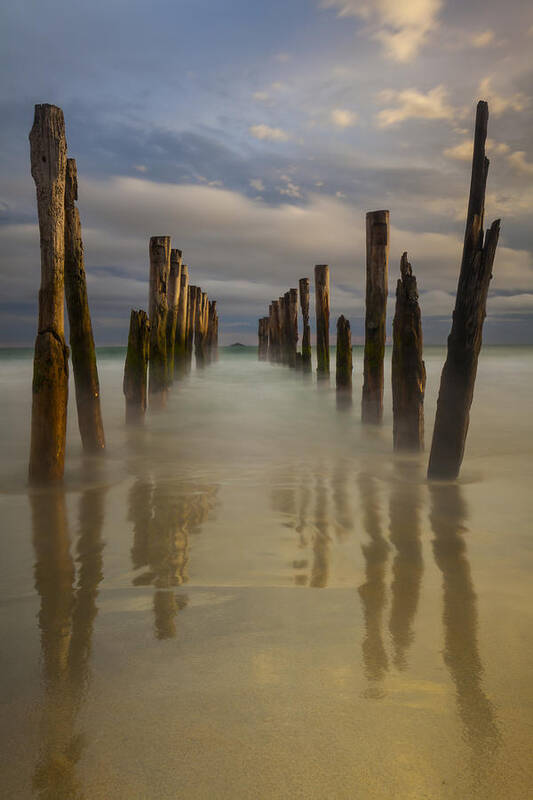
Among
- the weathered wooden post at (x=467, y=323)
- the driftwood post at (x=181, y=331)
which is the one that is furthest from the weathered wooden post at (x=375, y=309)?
the driftwood post at (x=181, y=331)

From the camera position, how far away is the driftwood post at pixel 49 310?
439 centimetres

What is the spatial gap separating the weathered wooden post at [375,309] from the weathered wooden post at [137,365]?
321cm

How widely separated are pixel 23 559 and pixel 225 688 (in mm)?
1606

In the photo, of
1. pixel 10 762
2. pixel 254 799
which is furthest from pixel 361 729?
pixel 10 762

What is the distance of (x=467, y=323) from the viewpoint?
4.16 m

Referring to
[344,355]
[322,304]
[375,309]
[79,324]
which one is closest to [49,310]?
[79,324]

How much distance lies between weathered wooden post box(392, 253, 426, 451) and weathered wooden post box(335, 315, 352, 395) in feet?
20.3

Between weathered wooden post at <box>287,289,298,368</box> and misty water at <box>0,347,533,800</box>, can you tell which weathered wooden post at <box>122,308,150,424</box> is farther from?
weathered wooden post at <box>287,289,298,368</box>

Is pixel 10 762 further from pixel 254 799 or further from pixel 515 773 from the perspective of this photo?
pixel 515 773

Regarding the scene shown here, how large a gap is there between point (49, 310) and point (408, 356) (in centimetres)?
337

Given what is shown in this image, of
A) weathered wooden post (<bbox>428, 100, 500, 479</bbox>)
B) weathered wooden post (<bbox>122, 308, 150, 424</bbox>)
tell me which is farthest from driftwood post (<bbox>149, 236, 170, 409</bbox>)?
weathered wooden post (<bbox>428, 100, 500, 479</bbox>)

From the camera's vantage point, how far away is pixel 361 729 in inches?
56.7

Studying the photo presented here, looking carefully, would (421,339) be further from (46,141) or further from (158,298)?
(158,298)

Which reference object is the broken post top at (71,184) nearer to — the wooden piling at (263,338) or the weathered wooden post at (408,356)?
the weathered wooden post at (408,356)
